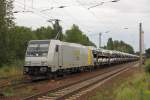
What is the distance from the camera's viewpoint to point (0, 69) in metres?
35.4

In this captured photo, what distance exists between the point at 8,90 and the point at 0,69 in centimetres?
1657

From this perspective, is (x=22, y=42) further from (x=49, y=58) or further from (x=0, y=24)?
(x=49, y=58)

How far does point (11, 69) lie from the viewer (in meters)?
35.7

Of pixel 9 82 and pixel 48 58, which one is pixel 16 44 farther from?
pixel 9 82

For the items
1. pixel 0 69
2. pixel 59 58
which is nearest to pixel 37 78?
pixel 59 58

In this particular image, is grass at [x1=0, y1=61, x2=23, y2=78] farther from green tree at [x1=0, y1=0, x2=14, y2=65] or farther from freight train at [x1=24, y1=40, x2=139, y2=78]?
freight train at [x1=24, y1=40, x2=139, y2=78]

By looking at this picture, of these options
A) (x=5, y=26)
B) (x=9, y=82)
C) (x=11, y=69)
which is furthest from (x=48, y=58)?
(x=5, y=26)

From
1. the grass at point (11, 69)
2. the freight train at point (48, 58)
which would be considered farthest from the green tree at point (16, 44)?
the freight train at point (48, 58)

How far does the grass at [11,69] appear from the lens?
3330cm

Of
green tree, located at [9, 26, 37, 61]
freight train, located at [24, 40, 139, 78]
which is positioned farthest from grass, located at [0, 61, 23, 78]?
freight train, located at [24, 40, 139, 78]

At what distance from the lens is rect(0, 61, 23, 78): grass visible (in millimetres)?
33297

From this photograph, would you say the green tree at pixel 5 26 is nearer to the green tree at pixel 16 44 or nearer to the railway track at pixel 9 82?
the green tree at pixel 16 44

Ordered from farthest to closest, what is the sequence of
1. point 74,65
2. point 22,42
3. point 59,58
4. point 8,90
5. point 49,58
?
point 22,42
point 74,65
point 59,58
point 49,58
point 8,90

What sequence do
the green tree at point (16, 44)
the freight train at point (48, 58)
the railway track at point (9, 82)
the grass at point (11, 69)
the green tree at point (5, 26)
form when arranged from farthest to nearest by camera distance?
the green tree at point (16, 44), the green tree at point (5, 26), the grass at point (11, 69), the freight train at point (48, 58), the railway track at point (9, 82)
